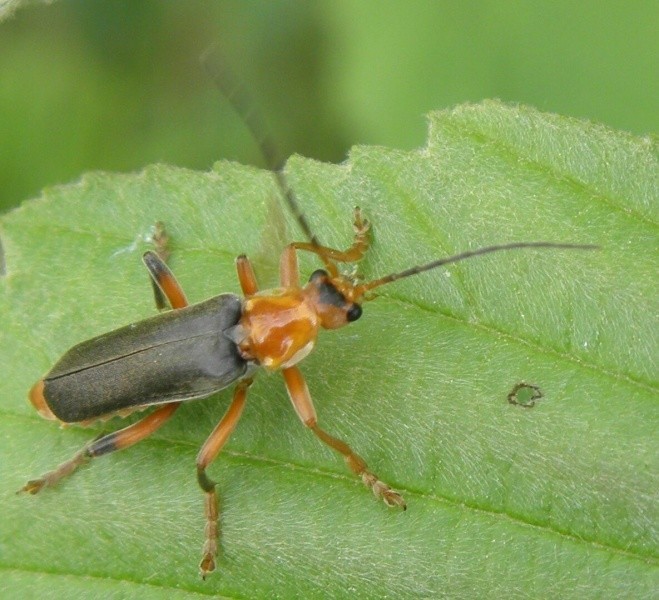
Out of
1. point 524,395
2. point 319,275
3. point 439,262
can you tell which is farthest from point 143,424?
point 524,395

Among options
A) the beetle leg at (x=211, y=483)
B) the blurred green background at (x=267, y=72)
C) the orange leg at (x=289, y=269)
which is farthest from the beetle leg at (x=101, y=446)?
the blurred green background at (x=267, y=72)

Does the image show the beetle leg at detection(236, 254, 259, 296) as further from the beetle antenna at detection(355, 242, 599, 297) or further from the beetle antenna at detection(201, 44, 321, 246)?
the beetle antenna at detection(355, 242, 599, 297)

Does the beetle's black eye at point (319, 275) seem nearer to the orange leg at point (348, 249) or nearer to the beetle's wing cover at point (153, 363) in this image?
the orange leg at point (348, 249)

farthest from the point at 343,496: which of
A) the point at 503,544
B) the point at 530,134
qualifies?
the point at 530,134

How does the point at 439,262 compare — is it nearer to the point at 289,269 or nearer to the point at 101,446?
the point at 289,269

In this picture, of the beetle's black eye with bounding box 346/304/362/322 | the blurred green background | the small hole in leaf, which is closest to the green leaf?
the small hole in leaf
